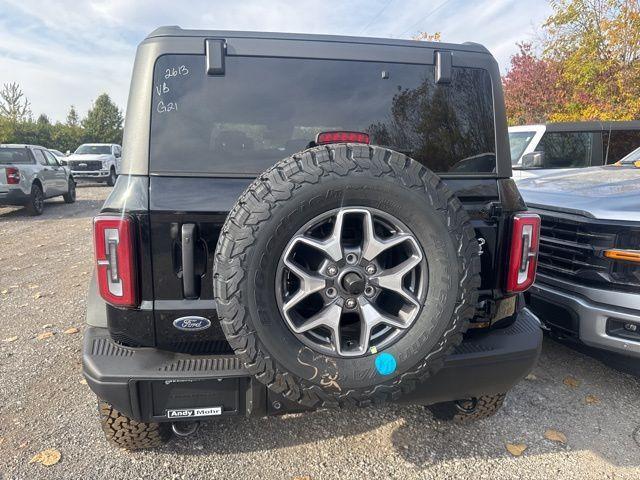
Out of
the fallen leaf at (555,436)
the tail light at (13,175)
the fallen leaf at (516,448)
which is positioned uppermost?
the tail light at (13,175)

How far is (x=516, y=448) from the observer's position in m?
2.54

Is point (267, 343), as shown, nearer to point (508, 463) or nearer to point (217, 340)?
point (217, 340)

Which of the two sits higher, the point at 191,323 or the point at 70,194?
the point at 191,323

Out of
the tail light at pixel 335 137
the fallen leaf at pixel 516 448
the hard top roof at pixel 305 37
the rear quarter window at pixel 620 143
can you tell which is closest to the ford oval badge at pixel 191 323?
the tail light at pixel 335 137

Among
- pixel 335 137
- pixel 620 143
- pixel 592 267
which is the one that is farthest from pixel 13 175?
pixel 620 143

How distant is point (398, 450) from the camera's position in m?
2.50

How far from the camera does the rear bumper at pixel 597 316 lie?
2760mm

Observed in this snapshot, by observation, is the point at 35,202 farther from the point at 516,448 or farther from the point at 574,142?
the point at 516,448

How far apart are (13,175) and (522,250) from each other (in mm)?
11449

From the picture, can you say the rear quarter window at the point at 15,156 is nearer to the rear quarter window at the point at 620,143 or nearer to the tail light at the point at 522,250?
the tail light at the point at 522,250

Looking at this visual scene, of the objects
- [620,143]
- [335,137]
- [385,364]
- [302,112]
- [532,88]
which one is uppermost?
[532,88]

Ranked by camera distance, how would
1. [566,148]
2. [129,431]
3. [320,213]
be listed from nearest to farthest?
1. [320,213]
2. [129,431]
3. [566,148]

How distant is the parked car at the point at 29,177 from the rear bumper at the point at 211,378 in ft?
33.4

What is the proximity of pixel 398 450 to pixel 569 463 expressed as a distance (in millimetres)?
908
